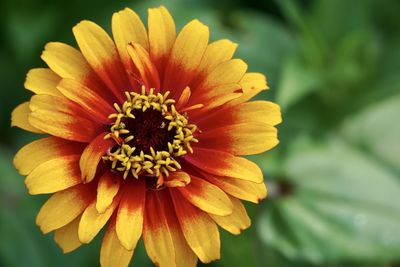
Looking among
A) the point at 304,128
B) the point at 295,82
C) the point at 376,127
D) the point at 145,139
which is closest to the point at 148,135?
the point at 145,139

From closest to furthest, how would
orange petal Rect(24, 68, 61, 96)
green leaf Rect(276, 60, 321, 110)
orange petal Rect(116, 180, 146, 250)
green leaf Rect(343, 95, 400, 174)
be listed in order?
orange petal Rect(116, 180, 146, 250), orange petal Rect(24, 68, 61, 96), green leaf Rect(276, 60, 321, 110), green leaf Rect(343, 95, 400, 174)

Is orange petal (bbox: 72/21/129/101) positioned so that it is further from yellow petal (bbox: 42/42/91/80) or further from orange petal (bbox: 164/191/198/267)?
orange petal (bbox: 164/191/198/267)

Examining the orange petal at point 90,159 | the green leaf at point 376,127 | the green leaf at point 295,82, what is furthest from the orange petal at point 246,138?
the green leaf at point 376,127

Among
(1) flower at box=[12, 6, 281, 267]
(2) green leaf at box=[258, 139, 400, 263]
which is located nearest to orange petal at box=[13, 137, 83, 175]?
(1) flower at box=[12, 6, 281, 267]

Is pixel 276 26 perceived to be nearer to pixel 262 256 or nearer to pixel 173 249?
pixel 262 256

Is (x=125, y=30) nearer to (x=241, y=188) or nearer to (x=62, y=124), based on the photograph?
(x=62, y=124)

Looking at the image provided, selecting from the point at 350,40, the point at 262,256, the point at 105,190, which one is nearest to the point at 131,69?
the point at 105,190

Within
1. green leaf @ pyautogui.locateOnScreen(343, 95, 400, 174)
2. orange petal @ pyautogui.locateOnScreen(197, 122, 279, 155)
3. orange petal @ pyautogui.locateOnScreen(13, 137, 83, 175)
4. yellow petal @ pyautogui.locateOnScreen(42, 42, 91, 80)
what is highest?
yellow petal @ pyautogui.locateOnScreen(42, 42, 91, 80)
